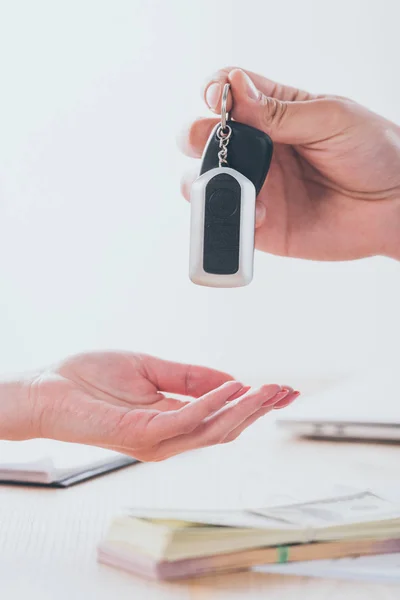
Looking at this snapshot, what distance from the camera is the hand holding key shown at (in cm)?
118

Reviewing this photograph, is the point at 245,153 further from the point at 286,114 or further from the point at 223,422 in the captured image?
the point at 223,422

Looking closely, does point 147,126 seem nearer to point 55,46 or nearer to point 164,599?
point 55,46

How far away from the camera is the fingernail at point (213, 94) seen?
108 cm

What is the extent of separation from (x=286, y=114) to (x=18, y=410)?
55 centimetres

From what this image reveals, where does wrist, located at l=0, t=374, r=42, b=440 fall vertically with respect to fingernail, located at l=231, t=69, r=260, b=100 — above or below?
below

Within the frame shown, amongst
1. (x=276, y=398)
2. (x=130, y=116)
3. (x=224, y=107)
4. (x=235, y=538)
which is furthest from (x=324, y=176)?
(x=130, y=116)

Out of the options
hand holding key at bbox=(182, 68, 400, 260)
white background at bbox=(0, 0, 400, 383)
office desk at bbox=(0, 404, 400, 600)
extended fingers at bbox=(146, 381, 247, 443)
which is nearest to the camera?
office desk at bbox=(0, 404, 400, 600)

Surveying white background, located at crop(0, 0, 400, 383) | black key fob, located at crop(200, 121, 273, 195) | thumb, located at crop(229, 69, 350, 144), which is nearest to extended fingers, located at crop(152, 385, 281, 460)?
black key fob, located at crop(200, 121, 273, 195)

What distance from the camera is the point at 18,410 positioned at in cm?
94

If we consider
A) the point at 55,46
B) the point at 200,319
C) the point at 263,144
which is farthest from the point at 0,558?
the point at 55,46

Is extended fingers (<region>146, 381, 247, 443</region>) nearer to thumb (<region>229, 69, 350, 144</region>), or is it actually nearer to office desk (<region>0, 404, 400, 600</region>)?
office desk (<region>0, 404, 400, 600</region>)

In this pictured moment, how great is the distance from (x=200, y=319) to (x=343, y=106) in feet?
4.03

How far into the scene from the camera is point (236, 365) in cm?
240

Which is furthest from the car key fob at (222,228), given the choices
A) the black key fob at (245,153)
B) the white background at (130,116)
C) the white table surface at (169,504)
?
the white background at (130,116)
